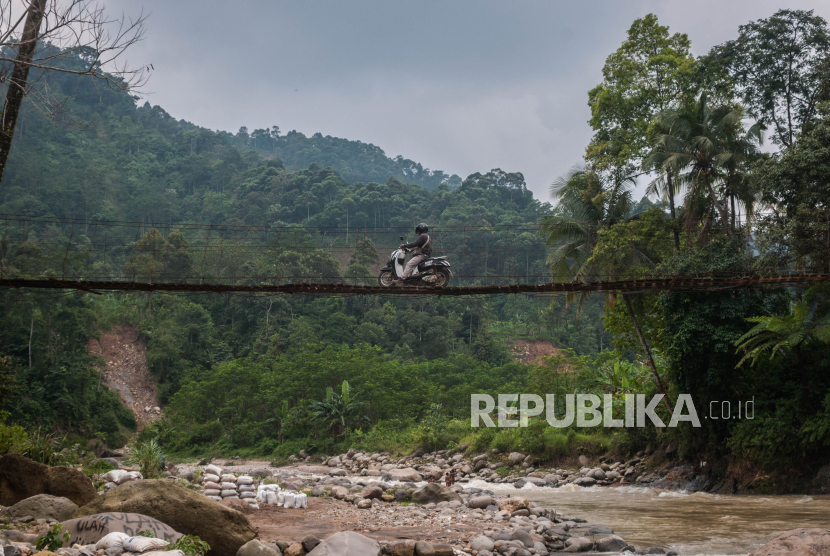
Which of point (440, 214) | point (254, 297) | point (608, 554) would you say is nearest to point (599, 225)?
point (608, 554)

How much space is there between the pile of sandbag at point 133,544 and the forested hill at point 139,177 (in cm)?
3744

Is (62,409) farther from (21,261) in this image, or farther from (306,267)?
(306,267)

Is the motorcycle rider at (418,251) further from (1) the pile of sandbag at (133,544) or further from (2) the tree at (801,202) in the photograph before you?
(2) the tree at (801,202)

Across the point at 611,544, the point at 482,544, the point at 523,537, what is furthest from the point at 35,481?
the point at 611,544

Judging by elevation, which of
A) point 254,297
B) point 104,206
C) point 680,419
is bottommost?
point 680,419

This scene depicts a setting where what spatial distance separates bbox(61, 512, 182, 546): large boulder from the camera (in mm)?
4508

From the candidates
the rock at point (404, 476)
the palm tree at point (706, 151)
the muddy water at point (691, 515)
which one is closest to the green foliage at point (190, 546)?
the muddy water at point (691, 515)

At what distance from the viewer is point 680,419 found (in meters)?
12.8

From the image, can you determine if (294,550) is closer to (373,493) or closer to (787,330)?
(373,493)

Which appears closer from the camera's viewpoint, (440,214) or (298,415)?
(298,415)

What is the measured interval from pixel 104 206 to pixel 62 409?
2414cm

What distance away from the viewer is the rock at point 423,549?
576cm

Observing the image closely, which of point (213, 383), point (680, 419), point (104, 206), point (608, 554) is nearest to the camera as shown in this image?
point (608, 554)

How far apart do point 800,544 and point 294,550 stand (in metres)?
4.00
